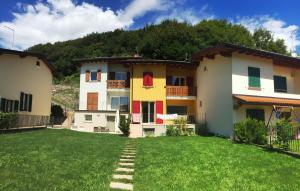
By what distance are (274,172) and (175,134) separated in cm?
1410

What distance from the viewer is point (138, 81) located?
3092 centimetres

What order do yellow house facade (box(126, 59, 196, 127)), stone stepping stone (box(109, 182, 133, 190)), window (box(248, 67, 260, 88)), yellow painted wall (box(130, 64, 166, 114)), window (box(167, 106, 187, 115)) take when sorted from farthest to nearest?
window (box(167, 106, 187, 115)), yellow painted wall (box(130, 64, 166, 114)), yellow house facade (box(126, 59, 196, 127)), window (box(248, 67, 260, 88)), stone stepping stone (box(109, 182, 133, 190))

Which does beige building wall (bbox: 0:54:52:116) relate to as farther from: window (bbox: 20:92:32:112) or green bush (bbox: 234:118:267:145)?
green bush (bbox: 234:118:267:145)

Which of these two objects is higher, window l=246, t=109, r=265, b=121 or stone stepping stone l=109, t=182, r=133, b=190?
window l=246, t=109, r=265, b=121

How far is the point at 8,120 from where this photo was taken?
23469 millimetres

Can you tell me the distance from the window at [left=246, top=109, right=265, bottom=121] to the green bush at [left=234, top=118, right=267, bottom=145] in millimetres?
3836

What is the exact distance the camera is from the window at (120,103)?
32.9 m

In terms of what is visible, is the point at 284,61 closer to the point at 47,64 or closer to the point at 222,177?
the point at 222,177

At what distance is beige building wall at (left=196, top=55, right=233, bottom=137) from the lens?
77.4 feet

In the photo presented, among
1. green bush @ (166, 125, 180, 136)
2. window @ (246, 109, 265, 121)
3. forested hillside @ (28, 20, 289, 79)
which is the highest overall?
forested hillside @ (28, 20, 289, 79)

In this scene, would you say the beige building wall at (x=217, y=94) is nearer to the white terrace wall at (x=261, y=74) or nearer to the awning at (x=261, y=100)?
the white terrace wall at (x=261, y=74)

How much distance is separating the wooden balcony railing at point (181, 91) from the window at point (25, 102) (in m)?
14.4

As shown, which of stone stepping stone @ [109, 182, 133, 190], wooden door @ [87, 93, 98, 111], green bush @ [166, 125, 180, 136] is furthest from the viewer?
wooden door @ [87, 93, 98, 111]

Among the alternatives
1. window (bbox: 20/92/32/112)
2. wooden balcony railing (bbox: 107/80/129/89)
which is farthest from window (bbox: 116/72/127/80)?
window (bbox: 20/92/32/112)
